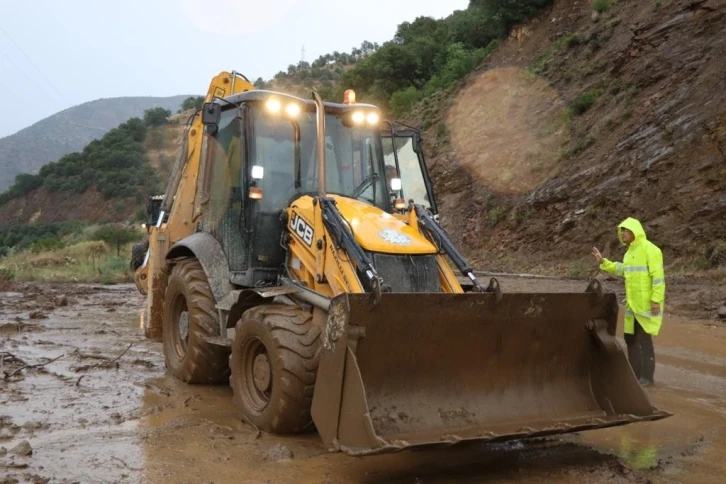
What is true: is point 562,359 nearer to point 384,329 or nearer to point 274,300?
point 384,329

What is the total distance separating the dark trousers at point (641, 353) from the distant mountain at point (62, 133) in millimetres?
108321

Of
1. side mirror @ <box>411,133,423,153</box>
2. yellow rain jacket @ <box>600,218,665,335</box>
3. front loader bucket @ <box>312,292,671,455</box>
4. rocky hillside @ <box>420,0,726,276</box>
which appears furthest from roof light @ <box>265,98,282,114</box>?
rocky hillside @ <box>420,0,726,276</box>

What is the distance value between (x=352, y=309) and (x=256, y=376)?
145 cm

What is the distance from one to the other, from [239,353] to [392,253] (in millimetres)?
1459

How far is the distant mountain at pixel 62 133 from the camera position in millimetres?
123688

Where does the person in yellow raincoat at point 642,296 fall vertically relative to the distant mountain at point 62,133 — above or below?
below

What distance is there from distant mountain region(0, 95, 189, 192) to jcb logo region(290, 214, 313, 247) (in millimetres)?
108116

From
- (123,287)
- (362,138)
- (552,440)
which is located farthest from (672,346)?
(123,287)

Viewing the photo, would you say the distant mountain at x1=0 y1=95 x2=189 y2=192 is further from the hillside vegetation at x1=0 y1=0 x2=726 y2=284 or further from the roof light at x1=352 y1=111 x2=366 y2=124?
the roof light at x1=352 y1=111 x2=366 y2=124

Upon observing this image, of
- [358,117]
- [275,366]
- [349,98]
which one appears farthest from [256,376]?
[349,98]

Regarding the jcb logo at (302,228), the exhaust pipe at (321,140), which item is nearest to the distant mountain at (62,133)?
the exhaust pipe at (321,140)

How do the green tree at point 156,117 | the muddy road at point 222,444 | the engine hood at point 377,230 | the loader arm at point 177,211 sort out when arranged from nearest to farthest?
the muddy road at point 222,444 → the engine hood at point 377,230 → the loader arm at point 177,211 → the green tree at point 156,117

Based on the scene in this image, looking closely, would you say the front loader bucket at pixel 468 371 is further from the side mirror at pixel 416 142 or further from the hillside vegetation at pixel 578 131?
the hillside vegetation at pixel 578 131

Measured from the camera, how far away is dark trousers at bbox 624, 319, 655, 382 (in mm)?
6984
